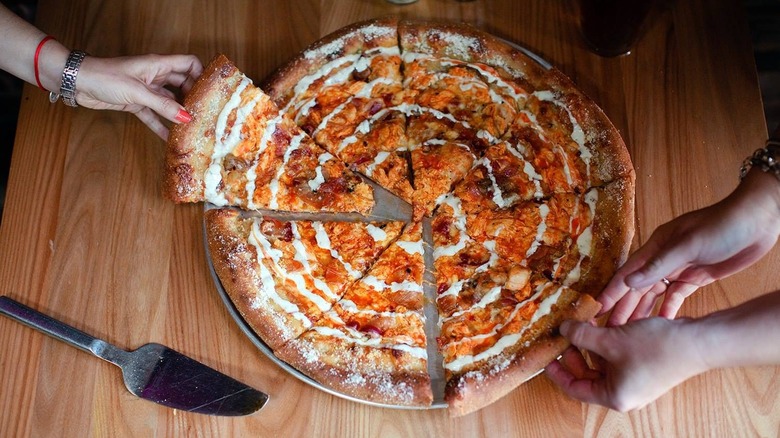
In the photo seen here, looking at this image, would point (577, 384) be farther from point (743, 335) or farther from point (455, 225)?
point (455, 225)

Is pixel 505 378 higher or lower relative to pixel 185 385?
lower

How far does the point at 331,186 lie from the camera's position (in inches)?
119

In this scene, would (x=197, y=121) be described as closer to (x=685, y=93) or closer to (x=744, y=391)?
(x=685, y=93)

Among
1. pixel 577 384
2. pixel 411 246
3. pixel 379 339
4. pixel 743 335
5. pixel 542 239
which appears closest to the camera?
pixel 743 335

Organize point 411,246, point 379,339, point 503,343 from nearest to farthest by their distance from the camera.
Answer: point 503,343 < point 379,339 < point 411,246

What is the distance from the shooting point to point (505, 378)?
8.18ft

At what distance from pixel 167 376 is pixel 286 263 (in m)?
0.64

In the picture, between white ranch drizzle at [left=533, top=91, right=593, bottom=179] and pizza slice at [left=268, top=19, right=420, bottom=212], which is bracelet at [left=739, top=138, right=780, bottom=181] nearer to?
white ranch drizzle at [left=533, top=91, right=593, bottom=179]

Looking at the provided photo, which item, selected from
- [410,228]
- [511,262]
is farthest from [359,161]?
[511,262]

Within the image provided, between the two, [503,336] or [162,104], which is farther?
[162,104]

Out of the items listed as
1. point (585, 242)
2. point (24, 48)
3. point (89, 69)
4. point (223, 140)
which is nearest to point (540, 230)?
point (585, 242)

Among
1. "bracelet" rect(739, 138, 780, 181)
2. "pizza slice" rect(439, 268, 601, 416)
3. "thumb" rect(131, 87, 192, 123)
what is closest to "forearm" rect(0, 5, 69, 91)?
"thumb" rect(131, 87, 192, 123)

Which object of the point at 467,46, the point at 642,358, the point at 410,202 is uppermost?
the point at 467,46

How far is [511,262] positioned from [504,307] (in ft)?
0.71
